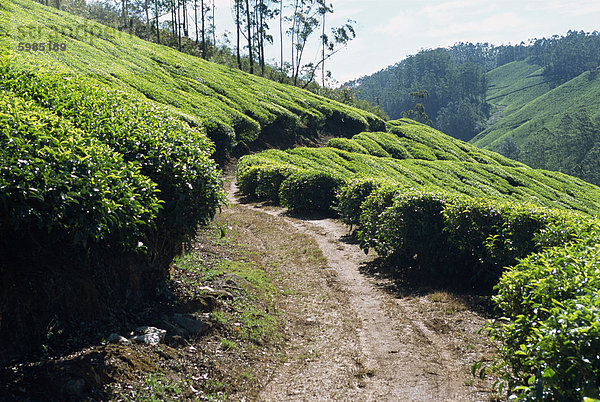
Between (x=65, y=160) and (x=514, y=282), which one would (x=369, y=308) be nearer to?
(x=514, y=282)

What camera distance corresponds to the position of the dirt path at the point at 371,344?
502 centimetres

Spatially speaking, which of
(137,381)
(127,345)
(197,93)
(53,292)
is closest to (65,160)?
(53,292)

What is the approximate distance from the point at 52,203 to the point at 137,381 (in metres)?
1.80

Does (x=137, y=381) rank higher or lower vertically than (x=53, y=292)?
lower

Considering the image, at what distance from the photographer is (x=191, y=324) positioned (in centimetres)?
563

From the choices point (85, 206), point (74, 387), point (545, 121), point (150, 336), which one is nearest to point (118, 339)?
point (150, 336)

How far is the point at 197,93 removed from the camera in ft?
93.5

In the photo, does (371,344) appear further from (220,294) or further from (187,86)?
(187,86)

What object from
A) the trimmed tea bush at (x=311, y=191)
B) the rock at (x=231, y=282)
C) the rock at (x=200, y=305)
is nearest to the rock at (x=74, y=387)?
the rock at (x=200, y=305)

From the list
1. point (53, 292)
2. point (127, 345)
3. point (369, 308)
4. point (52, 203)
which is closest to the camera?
point (52, 203)

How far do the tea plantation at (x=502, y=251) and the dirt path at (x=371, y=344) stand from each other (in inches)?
22.7

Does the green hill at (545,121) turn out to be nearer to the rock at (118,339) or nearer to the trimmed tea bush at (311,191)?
the trimmed tea bush at (311,191)

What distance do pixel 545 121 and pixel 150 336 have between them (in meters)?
141

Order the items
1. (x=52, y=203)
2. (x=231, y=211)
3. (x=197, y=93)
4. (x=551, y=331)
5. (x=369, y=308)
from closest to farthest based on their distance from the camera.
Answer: (x=551, y=331) < (x=52, y=203) < (x=369, y=308) < (x=231, y=211) < (x=197, y=93)
